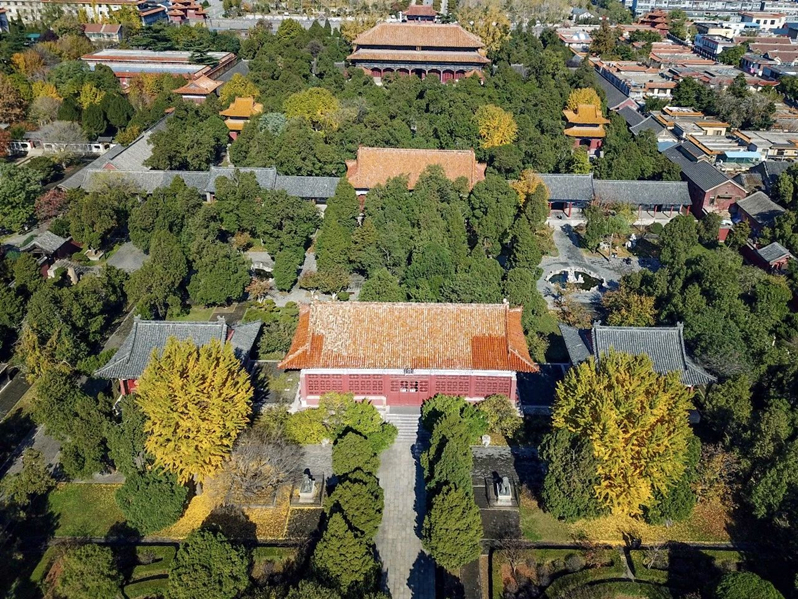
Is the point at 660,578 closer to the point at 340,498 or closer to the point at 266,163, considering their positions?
the point at 340,498

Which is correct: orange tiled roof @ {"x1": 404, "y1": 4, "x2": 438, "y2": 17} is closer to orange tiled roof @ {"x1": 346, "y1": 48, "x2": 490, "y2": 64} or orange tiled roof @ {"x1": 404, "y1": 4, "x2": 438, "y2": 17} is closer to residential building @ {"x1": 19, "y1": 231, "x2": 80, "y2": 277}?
orange tiled roof @ {"x1": 346, "y1": 48, "x2": 490, "y2": 64}

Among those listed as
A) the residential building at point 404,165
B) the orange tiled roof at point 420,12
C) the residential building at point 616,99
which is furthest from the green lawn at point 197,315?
the orange tiled roof at point 420,12

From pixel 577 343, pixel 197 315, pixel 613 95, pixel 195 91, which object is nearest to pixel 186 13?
pixel 195 91

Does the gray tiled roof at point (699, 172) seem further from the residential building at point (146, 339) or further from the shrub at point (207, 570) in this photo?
the shrub at point (207, 570)

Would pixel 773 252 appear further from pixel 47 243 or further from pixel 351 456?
pixel 47 243

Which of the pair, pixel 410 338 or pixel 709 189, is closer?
pixel 410 338

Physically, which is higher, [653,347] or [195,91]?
[195,91]
